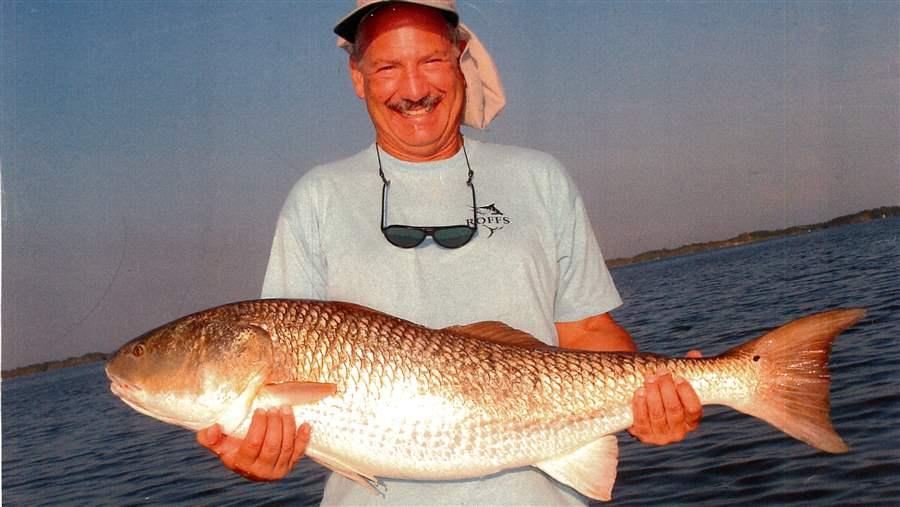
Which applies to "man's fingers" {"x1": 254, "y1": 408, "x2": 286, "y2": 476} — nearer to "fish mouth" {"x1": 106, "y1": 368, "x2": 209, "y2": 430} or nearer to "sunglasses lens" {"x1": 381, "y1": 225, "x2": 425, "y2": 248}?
"fish mouth" {"x1": 106, "y1": 368, "x2": 209, "y2": 430}

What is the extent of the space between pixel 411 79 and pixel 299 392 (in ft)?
5.08

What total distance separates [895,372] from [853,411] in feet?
6.63

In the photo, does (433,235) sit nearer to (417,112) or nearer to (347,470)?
(417,112)

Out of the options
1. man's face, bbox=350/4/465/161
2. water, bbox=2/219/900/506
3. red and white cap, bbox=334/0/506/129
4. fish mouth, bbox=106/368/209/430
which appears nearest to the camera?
fish mouth, bbox=106/368/209/430

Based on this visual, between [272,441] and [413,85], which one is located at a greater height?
[413,85]

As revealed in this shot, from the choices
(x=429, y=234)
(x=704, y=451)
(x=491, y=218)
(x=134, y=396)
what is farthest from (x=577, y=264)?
(x=704, y=451)

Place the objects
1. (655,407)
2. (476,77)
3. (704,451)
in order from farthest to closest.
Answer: (704,451) < (476,77) < (655,407)

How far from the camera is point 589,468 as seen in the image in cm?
355

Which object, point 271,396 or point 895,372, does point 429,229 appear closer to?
point 271,396

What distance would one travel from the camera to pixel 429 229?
3555mm

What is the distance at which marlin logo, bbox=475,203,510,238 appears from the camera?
361 centimetres

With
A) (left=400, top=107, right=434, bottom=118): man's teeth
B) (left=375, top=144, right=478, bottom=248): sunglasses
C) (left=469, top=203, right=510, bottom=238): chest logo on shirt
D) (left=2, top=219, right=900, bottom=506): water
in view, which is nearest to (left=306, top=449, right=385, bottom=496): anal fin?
(left=375, top=144, right=478, bottom=248): sunglasses

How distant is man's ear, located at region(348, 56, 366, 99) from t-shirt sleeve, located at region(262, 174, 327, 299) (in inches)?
24.4

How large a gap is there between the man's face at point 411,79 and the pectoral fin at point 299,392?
48.1 inches
